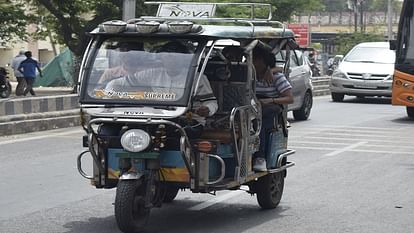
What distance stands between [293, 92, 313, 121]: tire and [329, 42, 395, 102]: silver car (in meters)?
6.65

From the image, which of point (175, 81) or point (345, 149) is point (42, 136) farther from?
point (175, 81)

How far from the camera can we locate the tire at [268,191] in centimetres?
921

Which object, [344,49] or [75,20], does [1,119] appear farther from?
[344,49]

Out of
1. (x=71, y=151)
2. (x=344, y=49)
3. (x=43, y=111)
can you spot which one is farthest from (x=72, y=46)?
(x=344, y=49)

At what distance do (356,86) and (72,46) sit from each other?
1143 cm

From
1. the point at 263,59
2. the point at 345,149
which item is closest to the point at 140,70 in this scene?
the point at 263,59

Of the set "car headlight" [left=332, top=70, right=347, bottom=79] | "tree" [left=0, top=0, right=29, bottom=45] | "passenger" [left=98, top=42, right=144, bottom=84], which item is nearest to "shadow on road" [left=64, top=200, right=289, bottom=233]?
"passenger" [left=98, top=42, right=144, bottom=84]

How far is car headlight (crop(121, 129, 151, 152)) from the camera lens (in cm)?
762

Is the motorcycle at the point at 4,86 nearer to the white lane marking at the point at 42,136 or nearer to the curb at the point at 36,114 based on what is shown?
the curb at the point at 36,114

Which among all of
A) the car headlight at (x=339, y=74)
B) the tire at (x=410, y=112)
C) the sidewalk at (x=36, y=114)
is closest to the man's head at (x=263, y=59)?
the sidewalk at (x=36, y=114)

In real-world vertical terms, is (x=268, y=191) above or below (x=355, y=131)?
above

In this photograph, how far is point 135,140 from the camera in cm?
765

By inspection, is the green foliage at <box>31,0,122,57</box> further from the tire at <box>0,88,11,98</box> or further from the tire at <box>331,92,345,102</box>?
the tire at <box>331,92,345,102</box>

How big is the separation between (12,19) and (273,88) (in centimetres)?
2606
